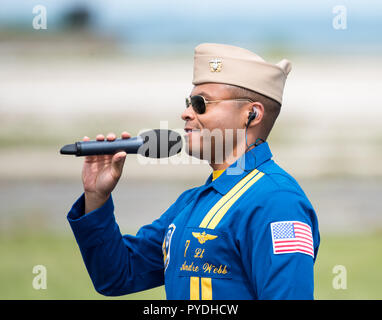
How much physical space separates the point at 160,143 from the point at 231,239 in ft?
1.99

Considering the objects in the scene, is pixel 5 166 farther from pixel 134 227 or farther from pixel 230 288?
pixel 230 288

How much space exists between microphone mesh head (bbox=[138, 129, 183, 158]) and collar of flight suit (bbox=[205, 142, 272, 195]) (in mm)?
255

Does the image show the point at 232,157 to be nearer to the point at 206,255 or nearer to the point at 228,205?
the point at 228,205

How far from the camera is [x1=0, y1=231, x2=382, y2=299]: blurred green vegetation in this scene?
776 cm

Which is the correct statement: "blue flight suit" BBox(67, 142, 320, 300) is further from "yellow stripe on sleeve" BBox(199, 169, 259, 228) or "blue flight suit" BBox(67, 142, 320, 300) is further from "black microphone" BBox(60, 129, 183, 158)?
"black microphone" BBox(60, 129, 183, 158)

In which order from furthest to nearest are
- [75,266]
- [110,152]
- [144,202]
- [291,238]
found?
[144,202] → [75,266] → [110,152] → [291,238]

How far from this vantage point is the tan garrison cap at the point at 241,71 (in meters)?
3.04

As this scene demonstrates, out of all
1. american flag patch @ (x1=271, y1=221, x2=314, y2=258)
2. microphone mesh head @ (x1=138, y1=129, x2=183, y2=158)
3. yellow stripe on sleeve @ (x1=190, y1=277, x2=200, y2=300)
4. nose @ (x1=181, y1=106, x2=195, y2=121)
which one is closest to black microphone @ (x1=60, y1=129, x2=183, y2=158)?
microphone mesh head @ (x1=138, y1=129, x2=183, y2=158)

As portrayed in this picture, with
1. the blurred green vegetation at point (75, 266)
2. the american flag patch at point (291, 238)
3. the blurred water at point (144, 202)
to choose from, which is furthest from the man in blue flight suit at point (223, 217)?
the blurred water at point (144, 202)

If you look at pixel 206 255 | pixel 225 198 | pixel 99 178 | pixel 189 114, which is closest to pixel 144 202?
pixel 99 178

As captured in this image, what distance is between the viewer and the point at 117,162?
297cm

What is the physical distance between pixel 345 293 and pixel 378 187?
6848 mm

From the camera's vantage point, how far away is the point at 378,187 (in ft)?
47.0

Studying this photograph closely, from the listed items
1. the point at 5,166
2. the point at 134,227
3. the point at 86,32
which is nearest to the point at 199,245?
the point at 134,227
